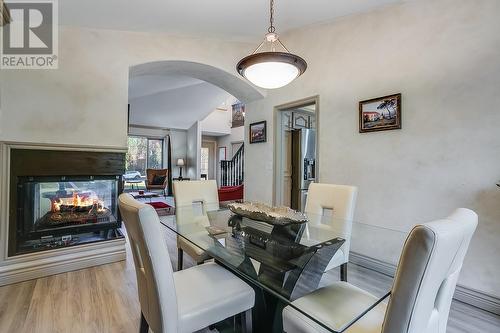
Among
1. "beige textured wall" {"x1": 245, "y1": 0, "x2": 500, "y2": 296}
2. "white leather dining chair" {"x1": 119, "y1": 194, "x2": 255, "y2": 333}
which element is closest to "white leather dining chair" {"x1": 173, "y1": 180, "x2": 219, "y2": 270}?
"white leather dining chair" {"x1": 119, "y1": 194, "x2": 255, "y2": 333}

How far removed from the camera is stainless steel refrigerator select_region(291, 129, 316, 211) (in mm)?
4645

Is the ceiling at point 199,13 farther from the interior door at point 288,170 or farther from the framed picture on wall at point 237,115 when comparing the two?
the framed picture on wall at point 237,115

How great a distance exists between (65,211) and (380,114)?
139 inches

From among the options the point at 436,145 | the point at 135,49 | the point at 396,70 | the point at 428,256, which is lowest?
the point at 428,256

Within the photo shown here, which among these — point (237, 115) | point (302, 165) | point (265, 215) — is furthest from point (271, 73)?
point (237, 115)

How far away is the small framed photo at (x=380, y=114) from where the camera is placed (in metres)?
2.50

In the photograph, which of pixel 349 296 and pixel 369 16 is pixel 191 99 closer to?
pixel 369 16

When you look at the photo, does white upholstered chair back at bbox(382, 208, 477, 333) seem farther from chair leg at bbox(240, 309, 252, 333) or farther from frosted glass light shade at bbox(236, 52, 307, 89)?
frosted glass light shade at bbox(236, 52, 307, 89)

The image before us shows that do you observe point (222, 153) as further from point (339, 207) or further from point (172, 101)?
point (339, 207)

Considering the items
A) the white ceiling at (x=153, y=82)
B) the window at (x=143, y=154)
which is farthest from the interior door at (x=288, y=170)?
the window at (x=143, y=154)

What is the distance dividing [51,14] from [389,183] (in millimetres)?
3650

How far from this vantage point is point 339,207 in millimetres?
2184

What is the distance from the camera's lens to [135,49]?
2.97 metres

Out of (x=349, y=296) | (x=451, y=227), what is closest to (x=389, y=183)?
(x=349, y=296)
